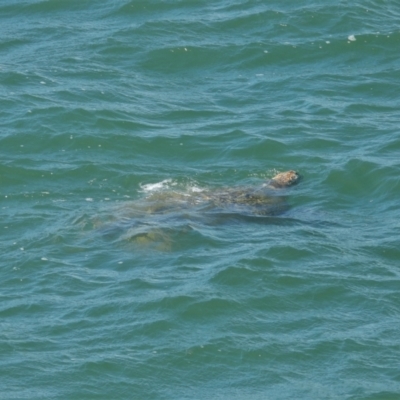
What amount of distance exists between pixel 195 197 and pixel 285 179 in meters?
1.55

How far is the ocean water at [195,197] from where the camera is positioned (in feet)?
43.2

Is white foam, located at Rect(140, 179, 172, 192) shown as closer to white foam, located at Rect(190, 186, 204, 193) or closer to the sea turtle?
the sea turtle

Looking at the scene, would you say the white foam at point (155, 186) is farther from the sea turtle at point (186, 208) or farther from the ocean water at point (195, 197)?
the sea turtle at point (186, 208)

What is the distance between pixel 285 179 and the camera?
17.9 metres

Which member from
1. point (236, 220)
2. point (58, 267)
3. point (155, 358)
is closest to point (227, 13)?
point (236, 220)

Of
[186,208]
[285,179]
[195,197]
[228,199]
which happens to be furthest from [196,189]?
[285,179]

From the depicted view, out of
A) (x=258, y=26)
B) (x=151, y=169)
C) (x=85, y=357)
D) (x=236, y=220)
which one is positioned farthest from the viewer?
(x=258, y=26)

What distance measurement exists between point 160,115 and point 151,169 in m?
2.32

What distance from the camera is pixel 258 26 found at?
24.4 m

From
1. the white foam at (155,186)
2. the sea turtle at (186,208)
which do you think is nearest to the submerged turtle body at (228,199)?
the sea turtle at (186,208)

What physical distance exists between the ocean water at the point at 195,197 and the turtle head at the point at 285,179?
21cm

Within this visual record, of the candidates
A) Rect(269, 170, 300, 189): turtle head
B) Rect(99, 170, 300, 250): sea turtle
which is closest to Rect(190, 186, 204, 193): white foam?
Rect(99, 170, 300, 250): sea turtle

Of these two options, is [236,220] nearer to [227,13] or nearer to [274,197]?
[274,197]

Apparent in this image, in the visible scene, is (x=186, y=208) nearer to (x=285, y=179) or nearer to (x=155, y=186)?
(x=155, y=186)
